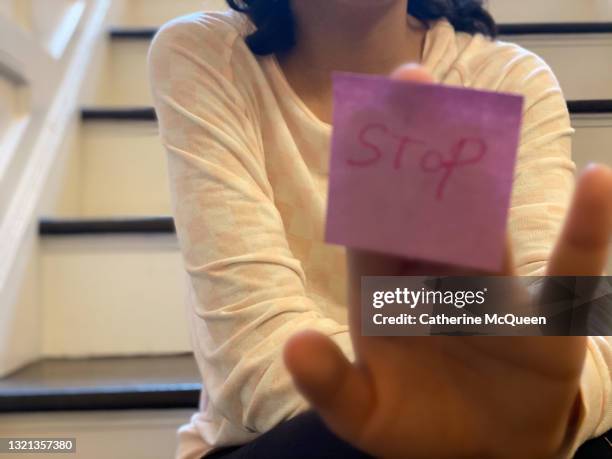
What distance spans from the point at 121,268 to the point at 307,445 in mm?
651

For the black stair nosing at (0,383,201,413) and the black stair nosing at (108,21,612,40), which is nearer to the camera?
the black stair nosing at (0,383,201,413)

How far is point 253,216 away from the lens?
1.85 feet

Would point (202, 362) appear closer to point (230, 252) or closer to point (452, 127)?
point (230, 252)

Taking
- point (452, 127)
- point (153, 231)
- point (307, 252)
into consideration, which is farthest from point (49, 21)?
point (452, 127)

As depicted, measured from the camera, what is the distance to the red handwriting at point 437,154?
0.28m

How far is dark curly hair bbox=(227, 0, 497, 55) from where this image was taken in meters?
0.72

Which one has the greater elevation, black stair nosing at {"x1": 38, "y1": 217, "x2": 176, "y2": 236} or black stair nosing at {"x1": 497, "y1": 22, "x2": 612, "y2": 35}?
black stair nosing at {"x1": 497, "y1": 22, "x2": 612, "y2": 35}

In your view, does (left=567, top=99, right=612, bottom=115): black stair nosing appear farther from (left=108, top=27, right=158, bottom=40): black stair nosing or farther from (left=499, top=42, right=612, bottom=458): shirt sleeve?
(left=108, top=27, right=158, bottom=40): black stair nosing

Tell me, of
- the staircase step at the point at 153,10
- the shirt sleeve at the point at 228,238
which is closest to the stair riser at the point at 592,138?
the shirt sleeve at the point at 228,238

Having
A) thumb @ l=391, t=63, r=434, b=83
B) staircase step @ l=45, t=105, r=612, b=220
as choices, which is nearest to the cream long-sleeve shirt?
thumb @ l=391, t=63, r=434, b=83

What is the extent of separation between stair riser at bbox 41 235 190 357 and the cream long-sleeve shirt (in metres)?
0.34

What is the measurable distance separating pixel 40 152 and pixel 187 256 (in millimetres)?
656

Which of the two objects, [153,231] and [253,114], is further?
[153,231]

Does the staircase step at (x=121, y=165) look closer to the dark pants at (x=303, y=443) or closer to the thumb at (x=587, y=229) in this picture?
the dark pants at (x=303, y=443)
